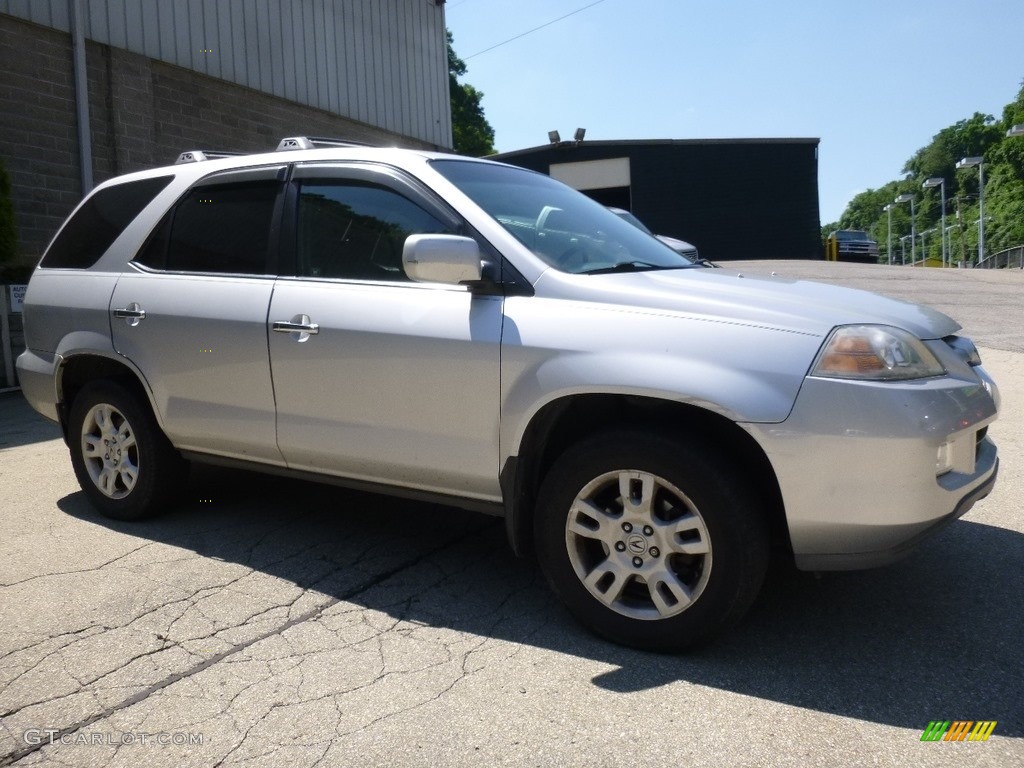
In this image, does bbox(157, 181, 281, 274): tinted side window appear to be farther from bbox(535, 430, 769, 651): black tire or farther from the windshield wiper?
bbox(535, 430, 769, 651): black tire

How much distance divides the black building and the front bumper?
29128mm

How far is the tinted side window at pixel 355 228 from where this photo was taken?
11.7 feet

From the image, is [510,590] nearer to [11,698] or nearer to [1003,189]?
[11,698]

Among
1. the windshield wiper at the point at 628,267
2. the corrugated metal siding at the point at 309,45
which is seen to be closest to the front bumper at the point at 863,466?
the windshield wiper at the point at 628,267

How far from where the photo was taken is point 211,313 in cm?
395

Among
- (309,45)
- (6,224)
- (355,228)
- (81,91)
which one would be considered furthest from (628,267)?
(309,45)

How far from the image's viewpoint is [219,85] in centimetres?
1370

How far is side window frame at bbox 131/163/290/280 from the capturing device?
392cm

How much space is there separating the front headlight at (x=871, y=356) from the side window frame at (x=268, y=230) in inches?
92.7

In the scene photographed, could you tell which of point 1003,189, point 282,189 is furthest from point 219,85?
point 1003,189

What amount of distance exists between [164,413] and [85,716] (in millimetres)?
1773

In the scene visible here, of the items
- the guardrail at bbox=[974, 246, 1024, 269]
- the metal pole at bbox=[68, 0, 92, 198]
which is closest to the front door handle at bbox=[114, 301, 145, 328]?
the metal pole at bbox=[68, 0, 92, 198]

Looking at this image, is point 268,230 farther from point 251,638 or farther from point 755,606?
point 755,606

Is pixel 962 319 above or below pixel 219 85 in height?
below
